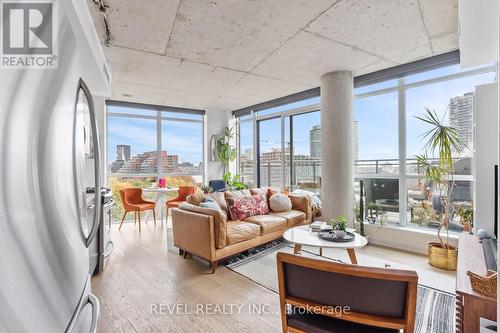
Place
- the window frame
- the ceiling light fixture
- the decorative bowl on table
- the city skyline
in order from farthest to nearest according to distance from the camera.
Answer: the city skyline
the window frame
the decorative bowl on table
the ceiling light fixture

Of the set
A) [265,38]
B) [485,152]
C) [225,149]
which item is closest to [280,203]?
[265,38]

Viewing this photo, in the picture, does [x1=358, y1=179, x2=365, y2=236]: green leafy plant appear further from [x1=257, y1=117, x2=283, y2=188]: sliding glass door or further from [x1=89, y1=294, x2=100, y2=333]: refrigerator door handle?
[x1=89, y1=294, x2=100, y2=333]: refrigerator door handle

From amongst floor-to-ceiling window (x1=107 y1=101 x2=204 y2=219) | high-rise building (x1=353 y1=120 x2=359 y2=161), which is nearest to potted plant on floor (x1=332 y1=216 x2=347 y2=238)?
high-rise building (x1=353 y1=120 x2=359 y2=161)

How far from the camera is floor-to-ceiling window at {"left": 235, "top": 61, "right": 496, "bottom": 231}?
10.8 feet

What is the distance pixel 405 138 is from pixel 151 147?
202 inches

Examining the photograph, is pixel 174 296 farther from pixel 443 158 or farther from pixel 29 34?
pixel 443 158

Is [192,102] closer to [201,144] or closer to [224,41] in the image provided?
[201,144]

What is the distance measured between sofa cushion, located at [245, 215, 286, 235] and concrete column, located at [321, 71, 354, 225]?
0.83 metres

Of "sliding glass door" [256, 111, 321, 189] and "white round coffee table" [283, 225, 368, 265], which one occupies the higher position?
"sliding glass door" [256, 111, 321, 189]

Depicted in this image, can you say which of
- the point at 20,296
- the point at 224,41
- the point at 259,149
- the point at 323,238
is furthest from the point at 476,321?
the point at 259,149

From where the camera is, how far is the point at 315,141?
16.6 feet

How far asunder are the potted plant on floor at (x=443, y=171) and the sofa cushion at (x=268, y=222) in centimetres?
188

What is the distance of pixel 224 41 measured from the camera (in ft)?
9.57

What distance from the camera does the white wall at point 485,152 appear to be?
2438mm
